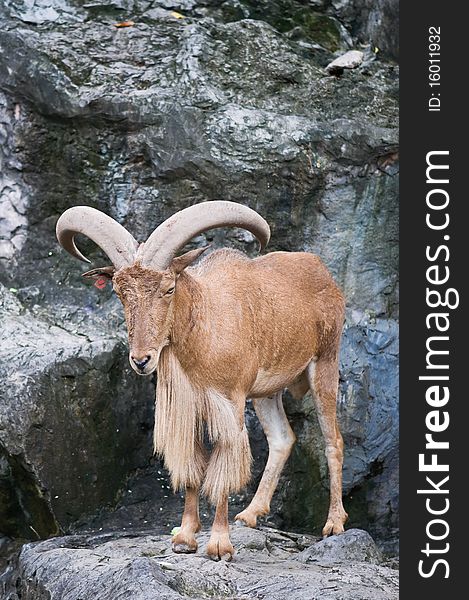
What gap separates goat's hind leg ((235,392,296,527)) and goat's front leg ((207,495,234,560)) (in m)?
1.16

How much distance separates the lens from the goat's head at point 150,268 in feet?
21.9

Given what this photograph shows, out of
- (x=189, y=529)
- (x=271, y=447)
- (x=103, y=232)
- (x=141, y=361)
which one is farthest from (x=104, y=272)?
(x=271, y=447)

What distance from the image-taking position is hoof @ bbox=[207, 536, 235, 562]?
7145 mm

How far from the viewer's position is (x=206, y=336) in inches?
283

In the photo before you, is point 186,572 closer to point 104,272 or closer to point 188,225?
point 104,272

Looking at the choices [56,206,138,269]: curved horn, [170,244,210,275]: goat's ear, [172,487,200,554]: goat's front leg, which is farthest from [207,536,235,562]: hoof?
[56,206,138,269]: curved horn

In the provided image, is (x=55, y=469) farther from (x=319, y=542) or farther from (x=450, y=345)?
(x=450, y=345)

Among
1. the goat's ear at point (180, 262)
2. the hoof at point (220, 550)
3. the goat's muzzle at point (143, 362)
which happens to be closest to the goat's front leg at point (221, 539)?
the hoof at point (220, 550)

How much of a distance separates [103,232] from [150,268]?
1.56 feet

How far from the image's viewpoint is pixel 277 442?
8734 mm

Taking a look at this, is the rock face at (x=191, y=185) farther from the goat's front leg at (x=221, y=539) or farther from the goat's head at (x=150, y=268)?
the goat's head at (x=150, y=268)

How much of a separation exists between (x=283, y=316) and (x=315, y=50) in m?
3.76

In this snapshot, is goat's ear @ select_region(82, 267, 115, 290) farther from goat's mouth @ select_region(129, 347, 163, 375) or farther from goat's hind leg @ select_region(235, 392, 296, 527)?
goat's hind leg @ select_region(235, 392, 296, 527)

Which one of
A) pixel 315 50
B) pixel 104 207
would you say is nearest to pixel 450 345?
pixel 104 207
